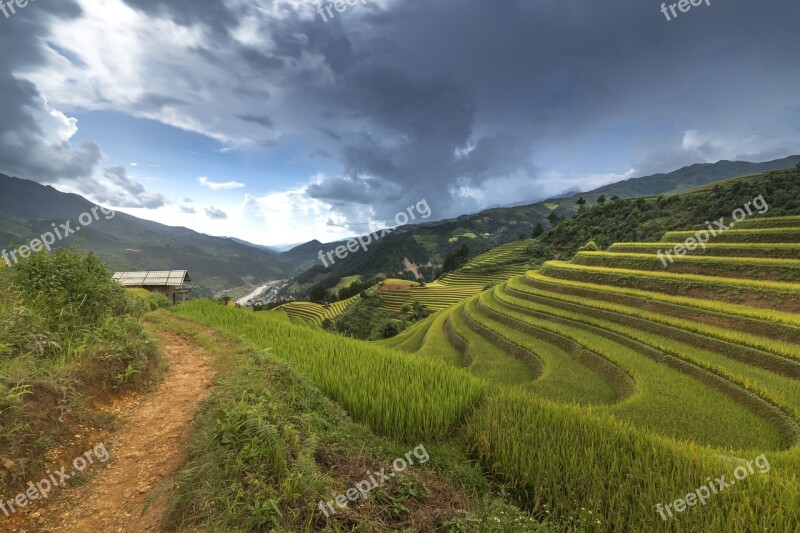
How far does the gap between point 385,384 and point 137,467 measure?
336 centimetres

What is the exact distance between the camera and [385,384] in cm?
571

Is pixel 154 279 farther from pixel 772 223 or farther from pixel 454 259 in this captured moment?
pixel 454 259

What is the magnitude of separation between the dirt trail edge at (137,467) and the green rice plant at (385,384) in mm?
1967

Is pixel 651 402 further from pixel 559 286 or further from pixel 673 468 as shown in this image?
pixel 559 286

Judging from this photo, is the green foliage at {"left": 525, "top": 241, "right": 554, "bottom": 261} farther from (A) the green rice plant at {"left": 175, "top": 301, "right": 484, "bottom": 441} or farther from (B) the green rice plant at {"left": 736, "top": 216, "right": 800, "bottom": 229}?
(A) the green rice plant at {"left": 175, "top": 301, "right": 484, "bottom": 441}

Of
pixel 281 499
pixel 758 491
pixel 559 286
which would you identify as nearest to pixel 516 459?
pixel 758 491

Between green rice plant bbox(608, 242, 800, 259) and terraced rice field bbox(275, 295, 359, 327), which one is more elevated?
green rice plant bbox(608, 242, 800, 259)

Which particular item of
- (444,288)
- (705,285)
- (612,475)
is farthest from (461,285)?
(612,475)

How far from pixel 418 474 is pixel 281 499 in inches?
59.2

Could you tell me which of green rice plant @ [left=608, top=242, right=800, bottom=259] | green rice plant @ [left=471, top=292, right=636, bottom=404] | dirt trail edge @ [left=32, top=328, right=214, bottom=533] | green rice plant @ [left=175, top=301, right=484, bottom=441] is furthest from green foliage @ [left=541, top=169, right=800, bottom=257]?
dirt trail edge @ [left=32, top=328, right=214, bottom=533]

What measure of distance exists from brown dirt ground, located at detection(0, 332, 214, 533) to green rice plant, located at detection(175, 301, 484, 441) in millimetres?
2020

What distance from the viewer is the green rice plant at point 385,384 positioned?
500 centimetres

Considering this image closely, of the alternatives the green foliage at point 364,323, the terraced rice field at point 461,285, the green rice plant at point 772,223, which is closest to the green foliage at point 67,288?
the green rice plant at point 772,223

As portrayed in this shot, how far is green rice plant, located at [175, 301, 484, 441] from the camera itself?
500 cm
